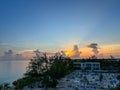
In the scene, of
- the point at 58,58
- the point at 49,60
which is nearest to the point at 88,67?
the point at 58,58

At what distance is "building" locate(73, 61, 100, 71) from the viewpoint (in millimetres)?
43231

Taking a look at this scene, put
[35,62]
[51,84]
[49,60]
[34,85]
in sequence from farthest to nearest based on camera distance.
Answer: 1. [49,60]
2. [35,62]
3. [34,85]
4. [51,84]

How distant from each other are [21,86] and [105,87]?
8.97 m

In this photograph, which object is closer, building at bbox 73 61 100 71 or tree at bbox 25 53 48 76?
tree at bbox 25 53 48 76

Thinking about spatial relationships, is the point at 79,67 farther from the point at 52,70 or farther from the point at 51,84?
the point at 51,84

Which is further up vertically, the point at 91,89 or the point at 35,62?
the point at 35,62

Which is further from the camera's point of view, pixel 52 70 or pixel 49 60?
pixel 49 60

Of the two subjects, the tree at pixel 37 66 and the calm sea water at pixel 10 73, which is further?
the calm sea water at pixel 10 73

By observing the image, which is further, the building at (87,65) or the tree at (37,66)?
the building at (87,65)

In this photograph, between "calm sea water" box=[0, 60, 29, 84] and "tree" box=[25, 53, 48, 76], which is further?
"calm sea water" box=[0, 60, 29, 84]

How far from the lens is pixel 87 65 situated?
44.5 metres

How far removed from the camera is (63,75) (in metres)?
30.9

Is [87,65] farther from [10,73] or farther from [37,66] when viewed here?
[10,73]

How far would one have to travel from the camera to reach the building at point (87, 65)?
142 feet
